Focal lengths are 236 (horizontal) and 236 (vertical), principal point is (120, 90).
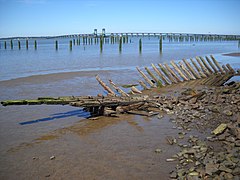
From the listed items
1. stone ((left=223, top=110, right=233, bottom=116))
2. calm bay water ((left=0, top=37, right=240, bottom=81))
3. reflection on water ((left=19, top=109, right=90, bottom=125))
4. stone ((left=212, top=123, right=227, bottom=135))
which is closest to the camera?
stone ((left=212, top=123, right=227, bottom=135))

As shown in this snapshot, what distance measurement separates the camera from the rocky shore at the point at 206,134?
3902 millimetres

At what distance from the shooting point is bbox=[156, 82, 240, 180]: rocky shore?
12.8 ft

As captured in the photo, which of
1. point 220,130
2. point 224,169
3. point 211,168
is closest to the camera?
point 224,169

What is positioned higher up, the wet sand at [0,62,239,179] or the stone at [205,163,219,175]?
the stone at [205,163,219,175]

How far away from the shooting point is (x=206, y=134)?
584 centimetres

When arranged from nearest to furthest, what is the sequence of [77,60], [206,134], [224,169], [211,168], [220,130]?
[224,169] < [211,168] < [220,130] < [206,134] < [77,60]

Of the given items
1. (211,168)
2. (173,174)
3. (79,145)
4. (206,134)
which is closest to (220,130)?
(206,134)

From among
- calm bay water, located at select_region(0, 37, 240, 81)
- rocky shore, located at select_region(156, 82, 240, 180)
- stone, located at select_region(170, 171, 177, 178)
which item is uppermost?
calm bay water, located at select_region(0, 37, 240, 81)

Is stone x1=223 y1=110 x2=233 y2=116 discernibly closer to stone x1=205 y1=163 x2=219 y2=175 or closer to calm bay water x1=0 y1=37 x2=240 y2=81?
stone x1=205 y1=163 x2=219 y2=175

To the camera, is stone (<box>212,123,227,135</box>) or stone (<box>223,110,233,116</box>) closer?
stone (<box>212,123,227,135</box>)

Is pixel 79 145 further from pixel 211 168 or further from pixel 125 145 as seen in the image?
pixel 211 168

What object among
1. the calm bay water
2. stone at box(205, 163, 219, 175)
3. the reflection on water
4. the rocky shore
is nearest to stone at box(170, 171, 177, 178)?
the rocky shore

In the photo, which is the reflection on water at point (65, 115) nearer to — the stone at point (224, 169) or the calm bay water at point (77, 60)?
the stone at point (224, 169)

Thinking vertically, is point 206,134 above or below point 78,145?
above
